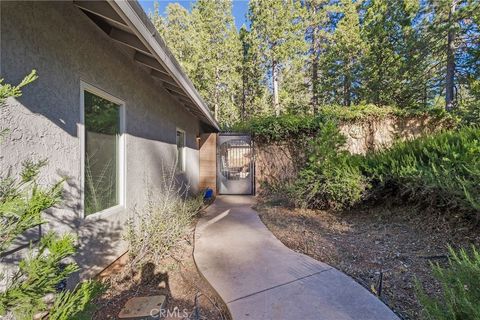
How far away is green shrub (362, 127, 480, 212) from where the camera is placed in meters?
3.19

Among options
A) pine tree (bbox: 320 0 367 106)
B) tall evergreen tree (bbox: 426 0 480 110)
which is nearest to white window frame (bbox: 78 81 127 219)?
tall evergreen tree (bbox: 426 0 480 110)

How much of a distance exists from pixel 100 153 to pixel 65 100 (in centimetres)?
80

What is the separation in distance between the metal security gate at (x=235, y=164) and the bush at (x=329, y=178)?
10.0 feet

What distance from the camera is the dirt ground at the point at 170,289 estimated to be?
2230mm

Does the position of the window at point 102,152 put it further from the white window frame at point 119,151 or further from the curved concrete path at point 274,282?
the curved concrete path at point 274,282

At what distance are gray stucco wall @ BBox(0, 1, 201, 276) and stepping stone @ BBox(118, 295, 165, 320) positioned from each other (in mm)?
668

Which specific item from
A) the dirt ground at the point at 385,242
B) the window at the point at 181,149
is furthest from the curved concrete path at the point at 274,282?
the window at the point at 181,149

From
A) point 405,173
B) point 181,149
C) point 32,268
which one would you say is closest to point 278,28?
point 181,149

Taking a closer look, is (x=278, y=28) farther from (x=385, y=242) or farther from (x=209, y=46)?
(x=385, y=242)

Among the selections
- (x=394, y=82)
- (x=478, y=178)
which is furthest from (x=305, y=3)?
(x=478, y=178)

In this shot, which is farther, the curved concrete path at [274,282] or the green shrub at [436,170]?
the green shrub at [436,170]

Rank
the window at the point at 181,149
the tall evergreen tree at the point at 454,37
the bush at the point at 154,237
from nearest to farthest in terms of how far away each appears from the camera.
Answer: the bush at the point at 154,237 < the window at the point at 181,149 < the tall evergreen tree at the point at 454,37

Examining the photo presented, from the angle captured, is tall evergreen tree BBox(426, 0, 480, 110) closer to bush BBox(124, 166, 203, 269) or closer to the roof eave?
the roof eave

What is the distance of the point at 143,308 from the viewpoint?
7.35 ft
